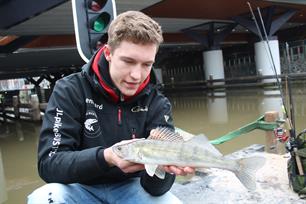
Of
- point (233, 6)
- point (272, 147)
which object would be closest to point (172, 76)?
point (233, 6)

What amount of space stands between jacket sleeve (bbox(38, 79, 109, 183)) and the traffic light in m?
2.57

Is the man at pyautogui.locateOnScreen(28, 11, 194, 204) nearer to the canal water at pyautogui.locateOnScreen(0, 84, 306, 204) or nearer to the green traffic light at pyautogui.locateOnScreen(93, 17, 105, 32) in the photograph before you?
the green traffic light at pyautogui.locateOnScreen(93, 17, 105, 32)

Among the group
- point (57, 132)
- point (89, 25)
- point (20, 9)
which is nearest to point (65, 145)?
point (57, 132)

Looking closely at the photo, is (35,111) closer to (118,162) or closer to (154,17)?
(154,17)

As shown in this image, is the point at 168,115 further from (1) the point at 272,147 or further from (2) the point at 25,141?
(2) the point at 25,141

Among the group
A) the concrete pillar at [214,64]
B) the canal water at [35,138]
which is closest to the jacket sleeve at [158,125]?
the canal water at [35,138]

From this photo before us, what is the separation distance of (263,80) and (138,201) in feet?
71.0

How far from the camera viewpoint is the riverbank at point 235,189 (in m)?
4.05

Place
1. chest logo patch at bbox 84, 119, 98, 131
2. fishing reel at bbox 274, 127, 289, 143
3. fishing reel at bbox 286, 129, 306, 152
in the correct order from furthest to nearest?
fishing reel at bbox 274, 127, 289, 143, fishing reel at bbox 286, 129, 306, 152, chest logo patch at bbox 84, 119, 98, 131

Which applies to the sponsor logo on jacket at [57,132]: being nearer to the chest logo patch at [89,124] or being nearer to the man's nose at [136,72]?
the chest logo patch at [89,124]

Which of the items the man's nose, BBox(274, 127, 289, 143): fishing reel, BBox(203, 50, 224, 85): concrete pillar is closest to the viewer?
the man's nose

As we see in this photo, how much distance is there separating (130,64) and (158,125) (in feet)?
1.85

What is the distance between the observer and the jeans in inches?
96.4

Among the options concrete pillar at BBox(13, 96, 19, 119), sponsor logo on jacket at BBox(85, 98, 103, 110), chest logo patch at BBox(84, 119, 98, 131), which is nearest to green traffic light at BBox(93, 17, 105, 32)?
sponsor logo on jacket at BBox(85, 98, 103, 110)
